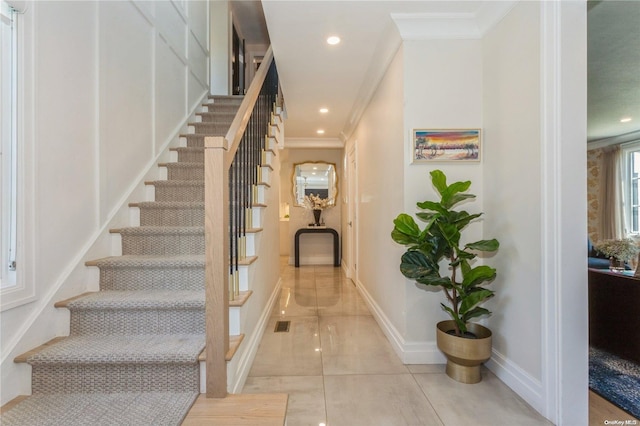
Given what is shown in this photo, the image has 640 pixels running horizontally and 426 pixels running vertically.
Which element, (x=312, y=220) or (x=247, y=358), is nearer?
(x=247, y=358)

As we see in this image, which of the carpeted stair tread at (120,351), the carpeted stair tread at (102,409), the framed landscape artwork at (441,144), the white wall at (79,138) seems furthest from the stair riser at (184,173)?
the framed landscape artwork at (441,144)

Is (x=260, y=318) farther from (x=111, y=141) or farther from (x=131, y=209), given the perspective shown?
(x=111, y=141)

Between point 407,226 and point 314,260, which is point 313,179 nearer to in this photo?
point 314,260

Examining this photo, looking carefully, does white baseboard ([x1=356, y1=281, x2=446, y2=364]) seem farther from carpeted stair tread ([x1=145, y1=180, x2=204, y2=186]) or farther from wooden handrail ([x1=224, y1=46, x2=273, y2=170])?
carpeted stair tread ([x1=145, y1=180, x2=204, y2=186])

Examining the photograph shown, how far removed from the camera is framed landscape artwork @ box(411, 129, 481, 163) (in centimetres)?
210

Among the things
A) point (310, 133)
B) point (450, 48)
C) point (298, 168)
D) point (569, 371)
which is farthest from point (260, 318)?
point (298, 168)

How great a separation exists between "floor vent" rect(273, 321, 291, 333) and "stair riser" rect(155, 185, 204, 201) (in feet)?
A: 4.42

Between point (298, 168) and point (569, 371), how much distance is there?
518 cm

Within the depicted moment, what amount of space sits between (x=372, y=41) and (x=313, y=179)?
12.5 ft

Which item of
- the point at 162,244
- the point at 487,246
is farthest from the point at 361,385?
the point at 162,244

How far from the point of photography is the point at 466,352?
175 centimetres

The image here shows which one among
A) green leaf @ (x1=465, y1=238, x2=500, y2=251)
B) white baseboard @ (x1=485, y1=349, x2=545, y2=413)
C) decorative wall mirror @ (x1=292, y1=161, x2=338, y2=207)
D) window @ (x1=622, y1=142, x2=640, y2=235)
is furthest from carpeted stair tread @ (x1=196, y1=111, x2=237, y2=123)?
window @ (x1=622, y1=142, x2=640, y2=235)

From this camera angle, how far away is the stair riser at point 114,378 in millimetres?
1389

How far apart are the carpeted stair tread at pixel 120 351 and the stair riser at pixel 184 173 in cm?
153
